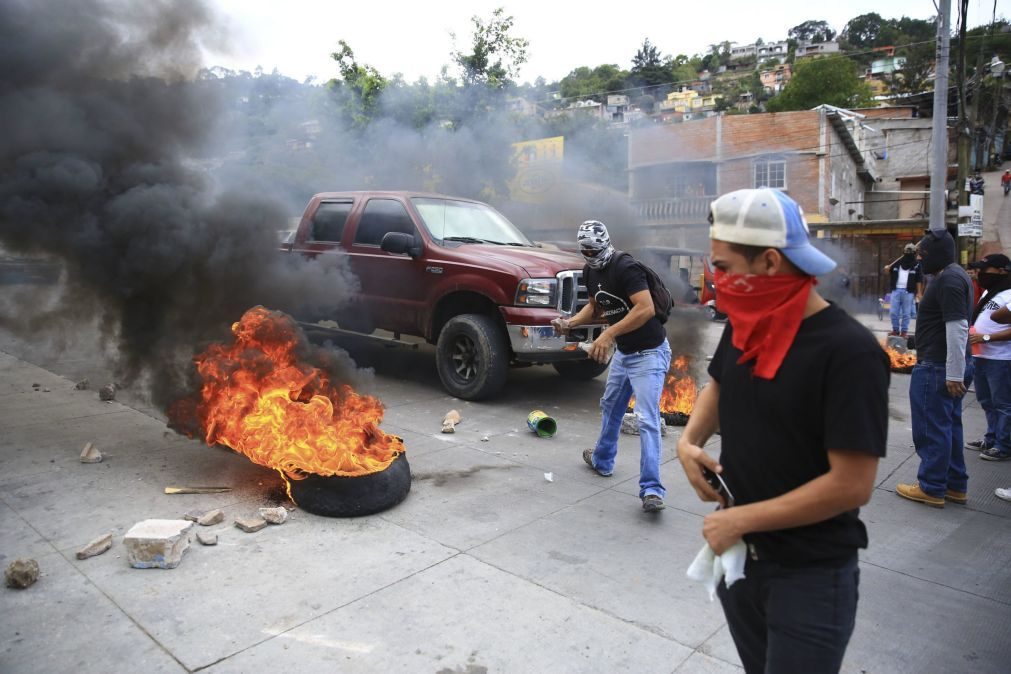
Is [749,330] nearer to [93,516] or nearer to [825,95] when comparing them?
[93,516]

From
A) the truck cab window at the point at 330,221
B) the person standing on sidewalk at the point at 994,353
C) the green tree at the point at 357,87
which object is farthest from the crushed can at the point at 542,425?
the green tree at the point at 357,87

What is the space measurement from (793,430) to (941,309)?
3.72 meters

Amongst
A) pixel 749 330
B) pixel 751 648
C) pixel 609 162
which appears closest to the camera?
pixel 749 330

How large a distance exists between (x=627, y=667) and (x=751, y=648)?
1123mm

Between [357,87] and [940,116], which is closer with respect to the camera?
[940,116]

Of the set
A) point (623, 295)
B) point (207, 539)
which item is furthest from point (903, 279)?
point (207, 539)

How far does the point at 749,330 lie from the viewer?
5.65 ft

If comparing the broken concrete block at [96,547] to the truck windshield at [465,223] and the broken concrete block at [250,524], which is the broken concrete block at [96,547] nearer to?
the broken concrete block at [250,524]

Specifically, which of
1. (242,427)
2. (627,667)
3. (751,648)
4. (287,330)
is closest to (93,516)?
(242,427)

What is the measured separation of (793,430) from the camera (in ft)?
5.34

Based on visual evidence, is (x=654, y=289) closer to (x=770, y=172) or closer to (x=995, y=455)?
(x=995, y=455)

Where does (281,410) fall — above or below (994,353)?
below

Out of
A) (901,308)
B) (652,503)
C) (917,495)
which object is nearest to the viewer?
(652,503)

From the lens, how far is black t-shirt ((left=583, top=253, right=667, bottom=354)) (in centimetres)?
455
